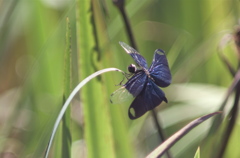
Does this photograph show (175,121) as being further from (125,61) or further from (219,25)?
(219,25)

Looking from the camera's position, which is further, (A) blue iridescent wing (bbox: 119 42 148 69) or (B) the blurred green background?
(B) the blurred green background

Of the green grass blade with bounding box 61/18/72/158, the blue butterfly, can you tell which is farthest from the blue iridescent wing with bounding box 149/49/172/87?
the green grass blade with bounding box 61/18/72/158

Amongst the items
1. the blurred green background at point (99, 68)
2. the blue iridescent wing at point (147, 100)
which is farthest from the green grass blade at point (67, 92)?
the blue iridescent wing at point (147, 100)

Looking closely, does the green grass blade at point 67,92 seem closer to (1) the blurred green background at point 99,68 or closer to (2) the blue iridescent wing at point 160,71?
(1) the blurred green background at point 99,68

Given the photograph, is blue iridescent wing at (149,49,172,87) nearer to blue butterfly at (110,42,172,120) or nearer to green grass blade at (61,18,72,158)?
blue butterfly at (110,42,172,120)

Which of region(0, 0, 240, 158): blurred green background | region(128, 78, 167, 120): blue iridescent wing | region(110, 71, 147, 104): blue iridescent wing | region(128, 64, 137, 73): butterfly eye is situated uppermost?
region(128, 64, 137, 73): butterfly eye

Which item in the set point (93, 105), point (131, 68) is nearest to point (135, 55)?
point (131, 68)

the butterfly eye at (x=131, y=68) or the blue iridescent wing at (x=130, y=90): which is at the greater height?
the butterfly eye at (x=131, y=68)

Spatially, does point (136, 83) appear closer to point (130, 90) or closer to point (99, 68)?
point (130, 90)
